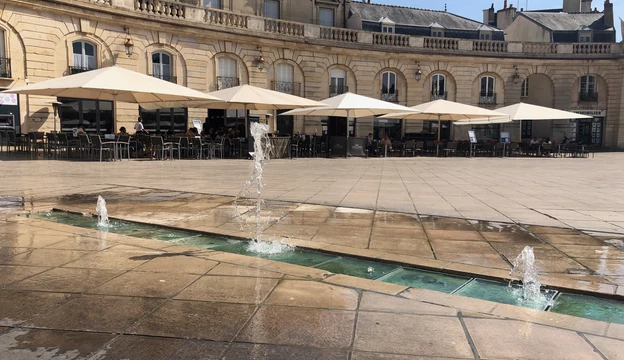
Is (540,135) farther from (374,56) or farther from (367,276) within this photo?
(367,276)

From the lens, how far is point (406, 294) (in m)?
3.18

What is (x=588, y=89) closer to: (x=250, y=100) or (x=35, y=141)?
(x=250, y=100)

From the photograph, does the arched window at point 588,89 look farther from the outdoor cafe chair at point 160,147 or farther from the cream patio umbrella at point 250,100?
the outdoor cafe chair at point 160,147

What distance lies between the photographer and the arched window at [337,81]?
27.0m

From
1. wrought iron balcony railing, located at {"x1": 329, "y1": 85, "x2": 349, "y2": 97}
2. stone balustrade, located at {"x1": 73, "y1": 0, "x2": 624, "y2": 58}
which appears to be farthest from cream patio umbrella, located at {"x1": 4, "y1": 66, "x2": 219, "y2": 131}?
wrought iron balcony railing, located at {"x1": 329, "y1": 85, "x2": 349, "y2": 97}

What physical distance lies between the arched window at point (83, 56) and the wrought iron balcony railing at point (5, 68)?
2.32 metres

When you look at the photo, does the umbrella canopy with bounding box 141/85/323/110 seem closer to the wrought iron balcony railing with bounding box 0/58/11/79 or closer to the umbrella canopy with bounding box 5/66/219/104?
the umbrella canopy with bounding box 5/66/219/104

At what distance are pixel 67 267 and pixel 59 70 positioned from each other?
17852mm

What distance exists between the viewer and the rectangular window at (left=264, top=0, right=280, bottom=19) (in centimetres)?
2625

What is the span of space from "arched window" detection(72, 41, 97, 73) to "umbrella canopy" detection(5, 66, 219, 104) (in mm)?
4906

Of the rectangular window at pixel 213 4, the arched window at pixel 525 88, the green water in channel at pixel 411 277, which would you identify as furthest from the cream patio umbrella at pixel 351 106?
the arched window at pixel 525 88

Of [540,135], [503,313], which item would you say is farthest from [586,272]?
[540,135]

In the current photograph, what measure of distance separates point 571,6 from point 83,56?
3897 cm

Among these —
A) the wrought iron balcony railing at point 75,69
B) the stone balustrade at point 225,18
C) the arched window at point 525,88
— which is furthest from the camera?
the arched window at point 525,88
